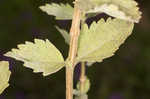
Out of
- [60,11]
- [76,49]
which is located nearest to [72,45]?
[76,49]

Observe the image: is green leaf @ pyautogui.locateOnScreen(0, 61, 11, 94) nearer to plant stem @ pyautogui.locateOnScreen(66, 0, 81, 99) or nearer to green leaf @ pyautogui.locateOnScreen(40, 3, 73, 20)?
plant stem @ pyautogui.locateOnScreen(66, 0, 81, 99)

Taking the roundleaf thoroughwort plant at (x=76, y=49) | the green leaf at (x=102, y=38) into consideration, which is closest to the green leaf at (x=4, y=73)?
the roundleaf thoroughwort plant at (x=76, y=49)

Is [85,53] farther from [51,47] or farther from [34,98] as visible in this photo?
[34,98]

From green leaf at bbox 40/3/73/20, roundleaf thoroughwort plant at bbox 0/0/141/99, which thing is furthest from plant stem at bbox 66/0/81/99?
green leaf at bbox 40/3/73/20

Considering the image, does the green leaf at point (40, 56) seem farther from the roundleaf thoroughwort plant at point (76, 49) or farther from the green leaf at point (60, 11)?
the green leaf at point (60, 11)

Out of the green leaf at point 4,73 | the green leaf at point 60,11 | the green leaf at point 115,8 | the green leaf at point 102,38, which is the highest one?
the green leaf at point 115,8

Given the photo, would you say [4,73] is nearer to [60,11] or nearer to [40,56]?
[40,56]

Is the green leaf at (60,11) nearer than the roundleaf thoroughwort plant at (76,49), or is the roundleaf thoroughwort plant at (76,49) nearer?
the roundleaf thoroughwort plant at (76,49)
